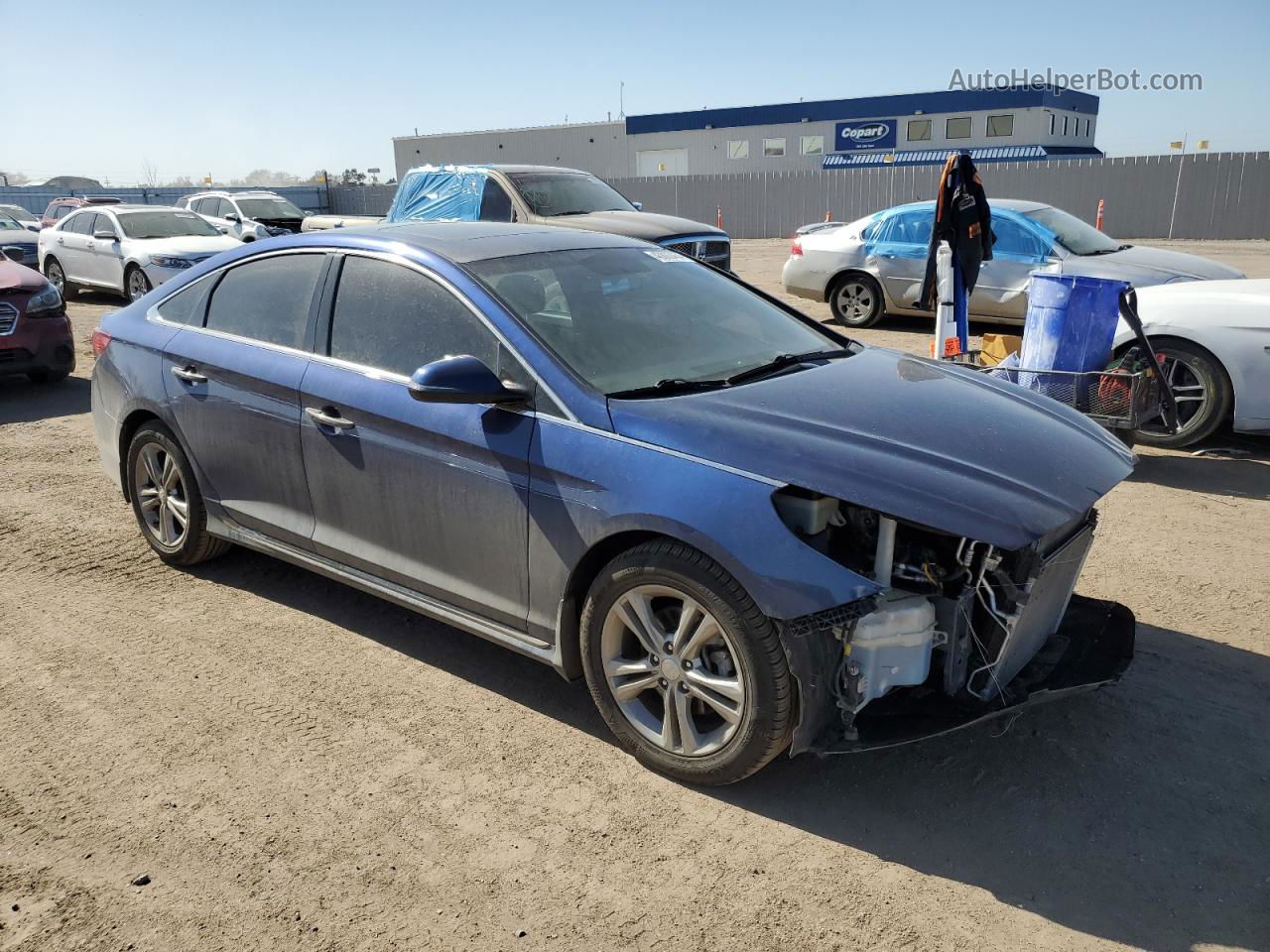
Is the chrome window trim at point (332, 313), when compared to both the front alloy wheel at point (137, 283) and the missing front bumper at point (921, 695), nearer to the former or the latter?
the missing front bumper at point (921, 695)

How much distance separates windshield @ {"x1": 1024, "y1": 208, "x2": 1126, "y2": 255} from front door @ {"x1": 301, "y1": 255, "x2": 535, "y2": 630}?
28.5ft

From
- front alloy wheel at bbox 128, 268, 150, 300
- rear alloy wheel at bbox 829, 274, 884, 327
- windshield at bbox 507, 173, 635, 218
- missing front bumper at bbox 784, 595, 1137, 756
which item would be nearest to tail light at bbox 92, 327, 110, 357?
missing front bumper at bbox 784, 595, 1137, 756

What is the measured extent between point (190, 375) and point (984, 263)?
27.5 feet

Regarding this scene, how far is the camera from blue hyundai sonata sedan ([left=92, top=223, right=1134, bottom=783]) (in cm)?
292

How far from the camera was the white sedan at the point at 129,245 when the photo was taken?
47.5 feet

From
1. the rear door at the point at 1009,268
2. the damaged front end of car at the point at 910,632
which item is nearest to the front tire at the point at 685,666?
the damaged front end of car at the point at 910,632

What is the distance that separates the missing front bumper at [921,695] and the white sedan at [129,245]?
1342 cm

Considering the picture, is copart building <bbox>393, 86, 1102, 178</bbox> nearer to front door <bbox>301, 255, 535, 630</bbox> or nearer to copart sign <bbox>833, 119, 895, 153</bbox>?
copart sign <bbox>833, 119, 895, 153</bbox>

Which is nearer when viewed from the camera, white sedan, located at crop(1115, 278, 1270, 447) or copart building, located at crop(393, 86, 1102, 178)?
white sedan, located at crop(1115, 278, 1270, 447)

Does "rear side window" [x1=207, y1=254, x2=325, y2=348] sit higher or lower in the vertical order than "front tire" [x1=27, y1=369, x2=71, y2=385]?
higher

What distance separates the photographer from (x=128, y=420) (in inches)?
195

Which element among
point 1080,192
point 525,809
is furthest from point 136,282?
point 1080,192

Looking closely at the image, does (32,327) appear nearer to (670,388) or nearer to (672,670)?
(670,388)

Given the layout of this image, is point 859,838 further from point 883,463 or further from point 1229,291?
point 1229,291
